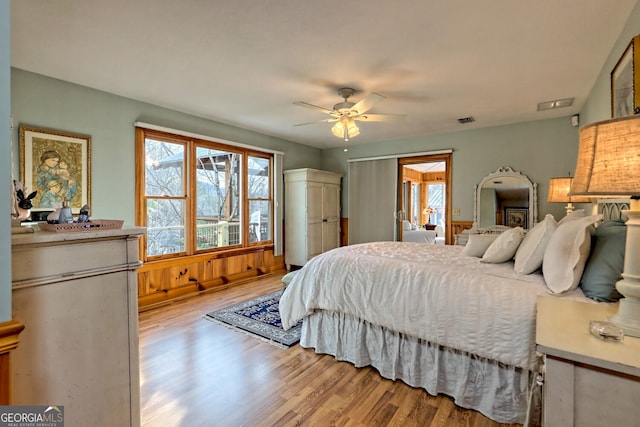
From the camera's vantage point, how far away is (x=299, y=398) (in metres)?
1.91

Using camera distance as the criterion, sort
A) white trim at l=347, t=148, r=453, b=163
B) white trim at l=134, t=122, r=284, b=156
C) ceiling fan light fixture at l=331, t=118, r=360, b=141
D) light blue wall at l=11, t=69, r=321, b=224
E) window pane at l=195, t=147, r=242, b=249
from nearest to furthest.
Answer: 1. light blue wall at l=11, t=69, r=321, b=224
2. ceiling fan light fixture at l=331, t=118, r=360, b=141
3. white trim at l=134, t=122, r=284, b=156
4. window pane at l=195, t=147, r=242, b=249
5. white trim at l=347, t=148, r=453, b=163

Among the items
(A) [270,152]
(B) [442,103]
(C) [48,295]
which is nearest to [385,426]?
(C) [48,295]

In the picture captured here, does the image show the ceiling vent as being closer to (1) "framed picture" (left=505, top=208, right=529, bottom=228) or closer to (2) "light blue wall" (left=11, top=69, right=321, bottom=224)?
(1) "framed picture" (left=505, top=208, right=529, bottom=228)

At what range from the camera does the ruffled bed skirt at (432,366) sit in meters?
1.68

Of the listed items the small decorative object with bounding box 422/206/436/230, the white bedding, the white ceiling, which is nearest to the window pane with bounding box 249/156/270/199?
the white ceiling

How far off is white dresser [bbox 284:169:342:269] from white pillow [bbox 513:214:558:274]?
149 inches

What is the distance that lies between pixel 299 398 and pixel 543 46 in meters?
3.16

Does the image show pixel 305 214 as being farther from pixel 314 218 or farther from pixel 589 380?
pixel 589 380

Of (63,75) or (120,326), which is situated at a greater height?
(63,75)

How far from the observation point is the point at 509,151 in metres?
4.47

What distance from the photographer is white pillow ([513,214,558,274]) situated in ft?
5.85

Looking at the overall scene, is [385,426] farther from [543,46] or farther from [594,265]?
[543,46]

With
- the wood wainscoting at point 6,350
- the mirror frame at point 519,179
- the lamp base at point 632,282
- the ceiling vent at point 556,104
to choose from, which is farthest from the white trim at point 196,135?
the lamp base at point 632,282

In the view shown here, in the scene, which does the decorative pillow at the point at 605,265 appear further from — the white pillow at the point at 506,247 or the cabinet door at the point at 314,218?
the cabinet door at the point at 314,218
